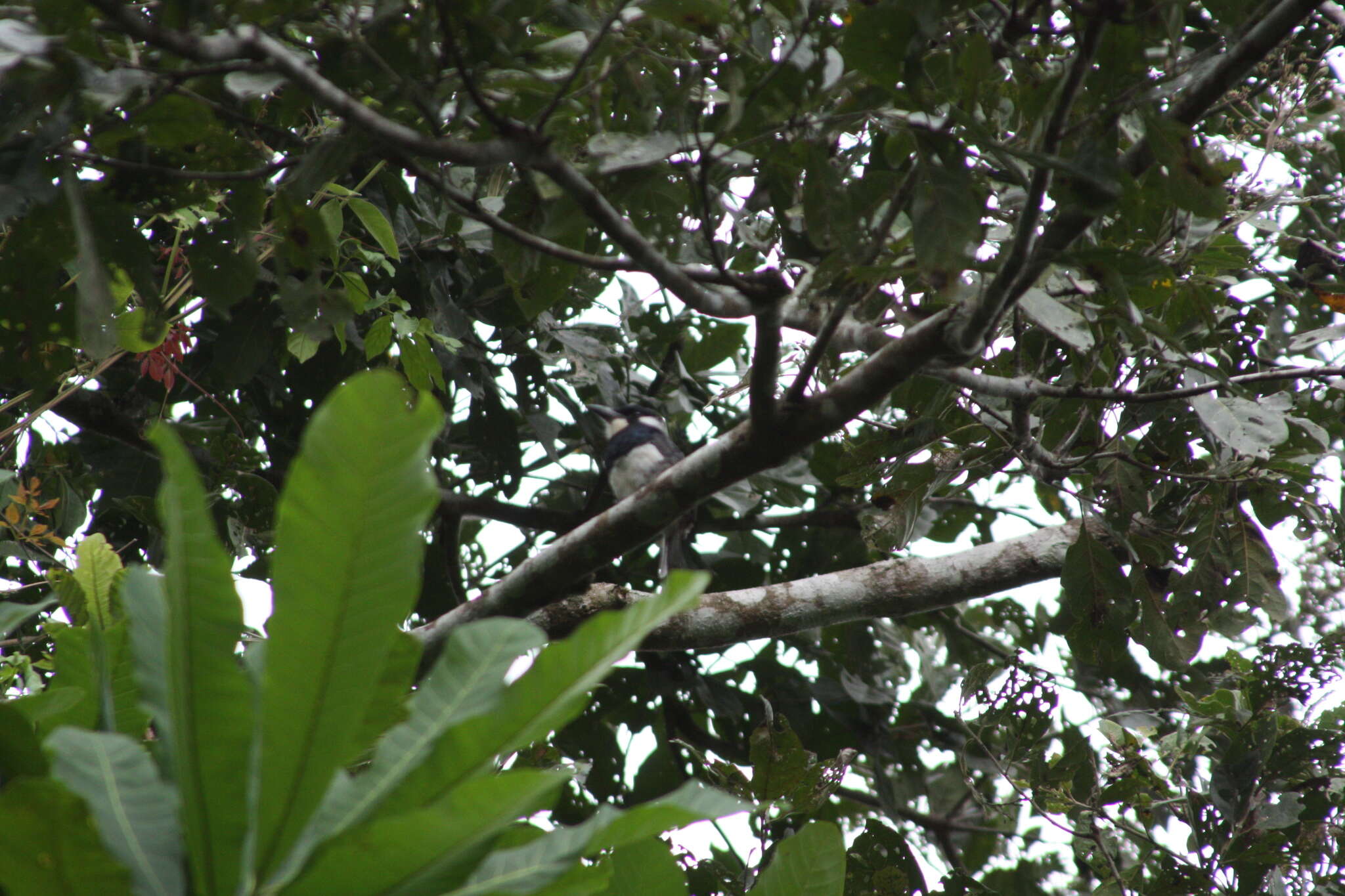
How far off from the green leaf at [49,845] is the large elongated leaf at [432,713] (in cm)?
15

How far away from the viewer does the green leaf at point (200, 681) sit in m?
0.72

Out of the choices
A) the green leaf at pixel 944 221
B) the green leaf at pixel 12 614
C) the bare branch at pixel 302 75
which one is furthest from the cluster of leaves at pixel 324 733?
the green leaf at pixel 944 221

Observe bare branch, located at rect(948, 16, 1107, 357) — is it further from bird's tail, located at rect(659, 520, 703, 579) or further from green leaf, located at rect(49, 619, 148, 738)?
Answer: bird's tail, located at rect(659, 520, 703, 579)

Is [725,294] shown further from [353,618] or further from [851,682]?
[851,682]

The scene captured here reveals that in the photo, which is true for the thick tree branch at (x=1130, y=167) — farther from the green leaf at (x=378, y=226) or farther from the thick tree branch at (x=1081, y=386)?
the green leaf at (x=378, y=226)

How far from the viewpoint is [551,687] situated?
730mm

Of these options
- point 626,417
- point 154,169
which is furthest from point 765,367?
point 626,417

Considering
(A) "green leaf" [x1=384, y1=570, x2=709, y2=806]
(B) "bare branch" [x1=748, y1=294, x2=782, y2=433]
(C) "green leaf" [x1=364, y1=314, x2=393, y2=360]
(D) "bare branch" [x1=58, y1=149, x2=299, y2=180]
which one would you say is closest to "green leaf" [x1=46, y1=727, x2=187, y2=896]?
(A) "green leaf" [x1=384, y1=570, x2=709, y2=806]

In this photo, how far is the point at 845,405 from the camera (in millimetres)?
1771

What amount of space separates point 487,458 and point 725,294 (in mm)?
1930

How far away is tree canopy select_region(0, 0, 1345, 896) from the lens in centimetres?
73

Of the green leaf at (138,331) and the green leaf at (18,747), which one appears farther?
the green leaf at (138,331)

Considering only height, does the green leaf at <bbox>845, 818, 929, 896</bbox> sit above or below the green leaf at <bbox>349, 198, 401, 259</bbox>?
below

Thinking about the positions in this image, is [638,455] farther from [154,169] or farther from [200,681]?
[200,681]
